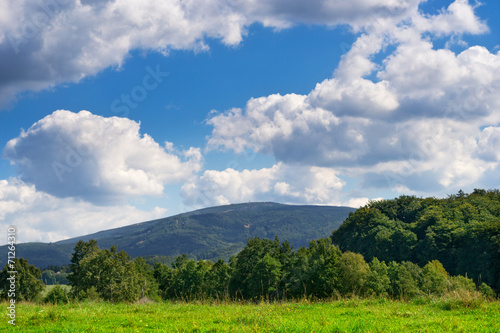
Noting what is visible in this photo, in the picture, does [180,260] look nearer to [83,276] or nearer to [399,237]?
[83,276]

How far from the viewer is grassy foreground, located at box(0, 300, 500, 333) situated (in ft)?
36.2

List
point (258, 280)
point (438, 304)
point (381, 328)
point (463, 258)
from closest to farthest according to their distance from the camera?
point (381, 328), point (438, 304), point (258, 280), point (463, 258)

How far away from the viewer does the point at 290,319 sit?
12.4 m

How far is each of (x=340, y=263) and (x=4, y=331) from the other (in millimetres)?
70578

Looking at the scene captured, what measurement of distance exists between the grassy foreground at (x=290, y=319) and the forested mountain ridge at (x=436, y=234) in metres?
75.8

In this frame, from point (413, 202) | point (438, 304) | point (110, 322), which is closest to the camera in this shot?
point (110, 322)

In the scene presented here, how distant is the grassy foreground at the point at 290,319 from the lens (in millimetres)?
11023

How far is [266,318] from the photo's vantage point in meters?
12.3

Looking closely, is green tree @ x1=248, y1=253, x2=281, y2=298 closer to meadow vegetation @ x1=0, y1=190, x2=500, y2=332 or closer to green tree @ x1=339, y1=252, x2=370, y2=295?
meadow vegetation @ x1=0, y1=190, x2=500, y2=332

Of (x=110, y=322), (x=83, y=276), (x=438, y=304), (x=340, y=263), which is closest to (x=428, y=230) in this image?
(x=340, y=263)

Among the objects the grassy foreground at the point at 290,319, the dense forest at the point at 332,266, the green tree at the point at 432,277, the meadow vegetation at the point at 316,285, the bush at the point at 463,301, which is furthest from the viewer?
the dense forest at the point at 332,266

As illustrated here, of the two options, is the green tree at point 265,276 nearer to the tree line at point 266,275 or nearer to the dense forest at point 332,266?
the tree line at point 266,275

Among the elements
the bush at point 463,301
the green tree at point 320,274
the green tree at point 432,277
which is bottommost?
the green tree at point 432,277

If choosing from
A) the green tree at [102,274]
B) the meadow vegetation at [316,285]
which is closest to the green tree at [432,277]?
the meadow vegetation at [316,285]
